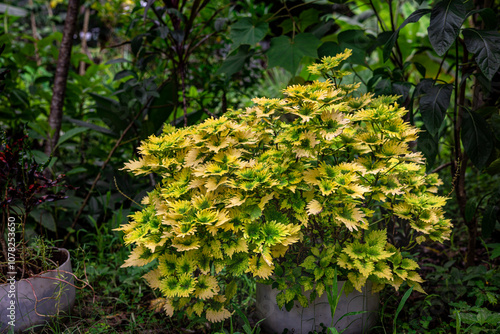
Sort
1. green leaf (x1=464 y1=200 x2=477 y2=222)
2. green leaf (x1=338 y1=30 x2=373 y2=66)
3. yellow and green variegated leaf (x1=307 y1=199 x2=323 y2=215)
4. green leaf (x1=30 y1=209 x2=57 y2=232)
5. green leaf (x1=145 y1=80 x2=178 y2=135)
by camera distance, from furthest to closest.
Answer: green leaf (x1=145 y1=80 x2=178 y2=135) → green leaf (x1=30 y1=209 x2=57 y2=232) → green leaf (x1=338 y1=30 x2=373 y2=66) → green leaf (x1=464 y1=200 x2=477 y2=222) → yellow and green variegated leaf (x1=307 y1=199 x2=323 y2=215)

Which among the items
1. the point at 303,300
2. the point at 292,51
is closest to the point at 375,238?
the point at 303,300

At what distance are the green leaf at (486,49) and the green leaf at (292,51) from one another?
1.86 ft

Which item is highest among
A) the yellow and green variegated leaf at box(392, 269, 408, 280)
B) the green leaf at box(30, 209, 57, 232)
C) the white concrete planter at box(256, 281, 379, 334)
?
the yellow and green variegated leaf at box(392, 269, 408, 280)

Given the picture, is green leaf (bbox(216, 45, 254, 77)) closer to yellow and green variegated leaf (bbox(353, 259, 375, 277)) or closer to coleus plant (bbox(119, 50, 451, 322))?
coleus plant (bbox(119, 50, 451, 322))

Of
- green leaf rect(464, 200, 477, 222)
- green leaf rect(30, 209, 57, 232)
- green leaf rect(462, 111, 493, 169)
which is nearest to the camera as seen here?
green leaf rect(462, 111, 493, 169)

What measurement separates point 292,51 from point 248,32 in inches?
8.8

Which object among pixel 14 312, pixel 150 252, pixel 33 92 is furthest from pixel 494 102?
pixel 33 92

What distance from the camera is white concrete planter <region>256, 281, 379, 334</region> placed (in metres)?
1.28

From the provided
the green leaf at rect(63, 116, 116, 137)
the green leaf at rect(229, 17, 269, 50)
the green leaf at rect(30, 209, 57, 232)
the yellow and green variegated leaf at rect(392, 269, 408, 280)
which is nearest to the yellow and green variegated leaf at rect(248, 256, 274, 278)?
the yellow and green variegated leaf at rect(392, 269, 408, 280)

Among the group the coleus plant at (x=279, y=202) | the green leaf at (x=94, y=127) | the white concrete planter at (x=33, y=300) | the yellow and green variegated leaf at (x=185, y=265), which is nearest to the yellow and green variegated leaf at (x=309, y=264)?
the coleus plant at (x=279, y=202)

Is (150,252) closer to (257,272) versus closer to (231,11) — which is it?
(257,272)

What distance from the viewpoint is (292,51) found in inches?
63.7

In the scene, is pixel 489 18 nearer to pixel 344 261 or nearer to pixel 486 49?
pixel 486 49

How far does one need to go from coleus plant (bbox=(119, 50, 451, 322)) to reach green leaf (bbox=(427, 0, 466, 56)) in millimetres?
228
